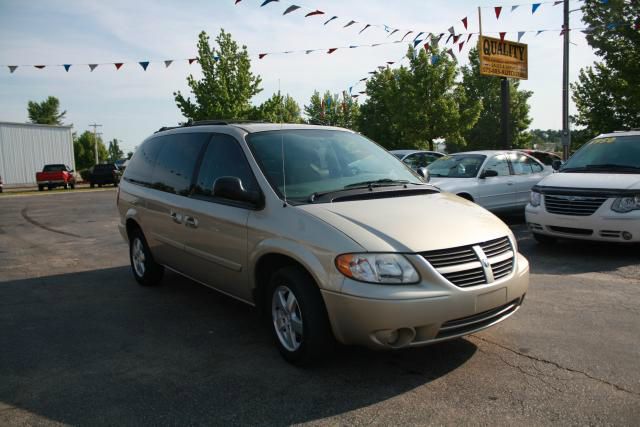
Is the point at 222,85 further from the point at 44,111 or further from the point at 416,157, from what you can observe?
the point at 44,111

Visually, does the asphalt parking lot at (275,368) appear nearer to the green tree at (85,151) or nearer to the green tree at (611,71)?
the green tree at (611,71)

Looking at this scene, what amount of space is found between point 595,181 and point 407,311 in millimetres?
5401

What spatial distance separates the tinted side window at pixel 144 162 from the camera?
6.00 m

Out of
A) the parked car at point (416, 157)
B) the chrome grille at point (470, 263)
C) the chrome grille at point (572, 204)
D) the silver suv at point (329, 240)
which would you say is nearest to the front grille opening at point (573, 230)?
the chrome grille at point (572, 204)

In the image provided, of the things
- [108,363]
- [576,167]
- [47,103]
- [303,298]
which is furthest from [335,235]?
[47,103]

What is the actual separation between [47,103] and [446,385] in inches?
3474

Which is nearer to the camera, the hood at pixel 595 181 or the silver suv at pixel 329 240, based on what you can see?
the silver suv at pixel 329 240

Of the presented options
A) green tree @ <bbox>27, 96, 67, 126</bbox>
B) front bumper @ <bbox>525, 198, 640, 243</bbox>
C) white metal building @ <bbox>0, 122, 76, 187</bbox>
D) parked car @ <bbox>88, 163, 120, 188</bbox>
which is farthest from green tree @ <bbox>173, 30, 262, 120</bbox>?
green tree @ <bbox>27, 96, 67, 126</bbox>

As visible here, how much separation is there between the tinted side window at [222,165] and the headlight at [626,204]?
516 cm

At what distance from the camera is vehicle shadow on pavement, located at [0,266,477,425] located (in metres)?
3.20

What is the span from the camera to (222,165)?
15.4ft

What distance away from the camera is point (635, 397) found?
3.21m

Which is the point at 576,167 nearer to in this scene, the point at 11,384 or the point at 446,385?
the point at 446,385

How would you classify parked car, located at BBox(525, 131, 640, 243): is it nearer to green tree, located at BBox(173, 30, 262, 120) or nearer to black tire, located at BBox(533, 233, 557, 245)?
black tire, located at BBox(533, 233, 557, 245)
